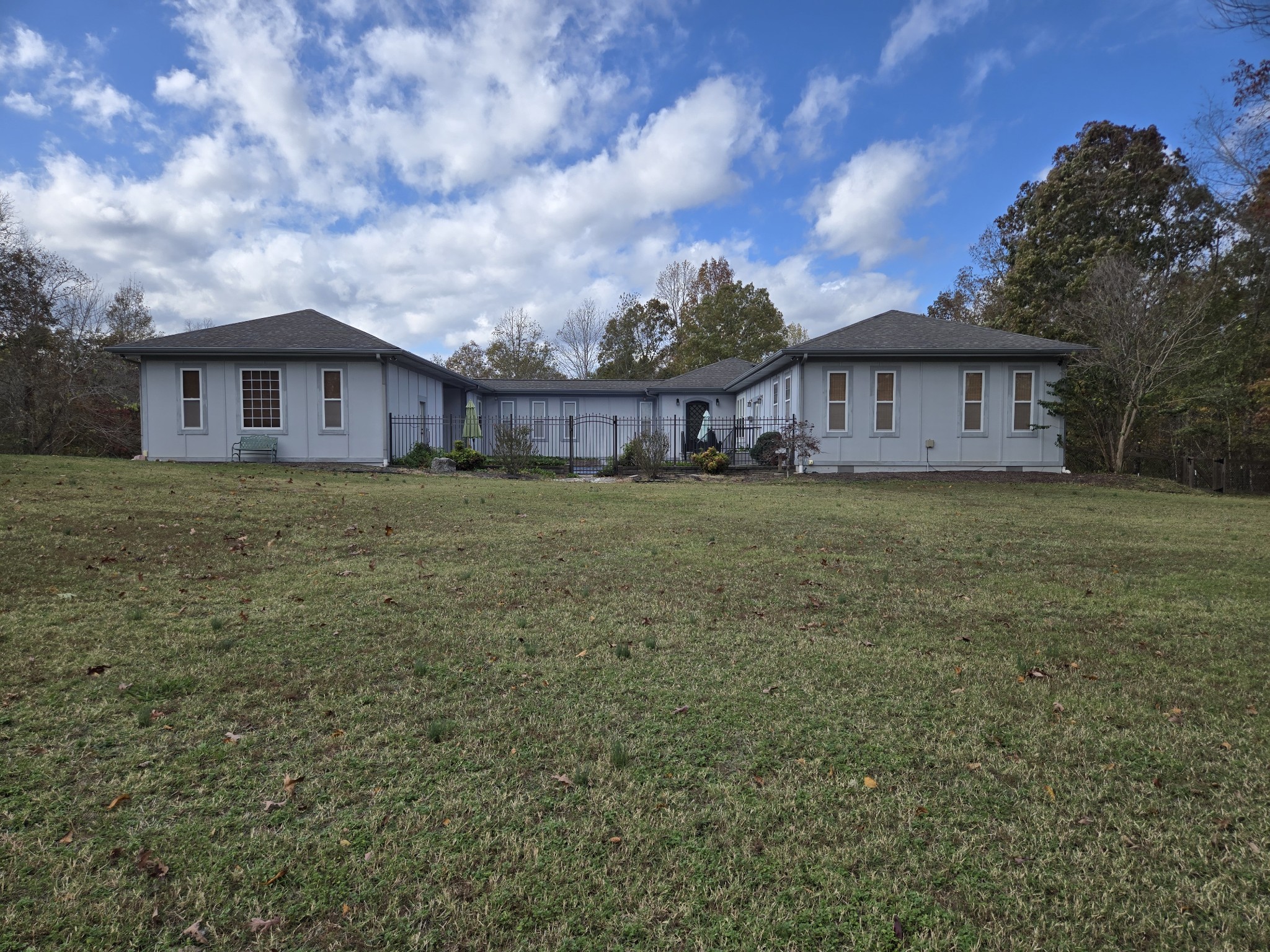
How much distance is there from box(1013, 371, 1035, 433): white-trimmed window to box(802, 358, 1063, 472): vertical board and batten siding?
0.12 meters

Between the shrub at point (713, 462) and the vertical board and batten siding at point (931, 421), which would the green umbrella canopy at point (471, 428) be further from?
the vertical board and batten siding at point (931, 421)

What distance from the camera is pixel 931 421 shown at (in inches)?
707

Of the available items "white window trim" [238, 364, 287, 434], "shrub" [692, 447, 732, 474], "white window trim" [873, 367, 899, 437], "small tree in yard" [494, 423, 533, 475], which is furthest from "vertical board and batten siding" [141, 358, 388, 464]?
"white window trim" [873, 367, 899, 437]

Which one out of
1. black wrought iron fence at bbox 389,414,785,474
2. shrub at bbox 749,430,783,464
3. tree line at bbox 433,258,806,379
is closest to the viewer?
shrub at bbox 749,430,783,464

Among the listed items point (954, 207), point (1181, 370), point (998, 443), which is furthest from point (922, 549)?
point (954, 207)

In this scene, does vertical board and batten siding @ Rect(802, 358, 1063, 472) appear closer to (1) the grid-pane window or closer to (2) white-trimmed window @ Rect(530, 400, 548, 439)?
(2) white-trimmed window @ Rect(530, 400, 548, 439)

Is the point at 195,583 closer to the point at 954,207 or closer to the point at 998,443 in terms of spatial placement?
the point at 998,443

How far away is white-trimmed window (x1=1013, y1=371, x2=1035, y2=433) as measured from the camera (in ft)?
58.8

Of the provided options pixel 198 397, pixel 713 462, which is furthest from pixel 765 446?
Result: pixel 198 397

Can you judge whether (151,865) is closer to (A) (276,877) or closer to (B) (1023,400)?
(A) (276,877)

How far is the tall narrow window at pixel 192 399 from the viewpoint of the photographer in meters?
18.0

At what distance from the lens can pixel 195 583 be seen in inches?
211

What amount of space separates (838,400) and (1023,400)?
5.27m

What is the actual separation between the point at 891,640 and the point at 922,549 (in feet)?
11.8
